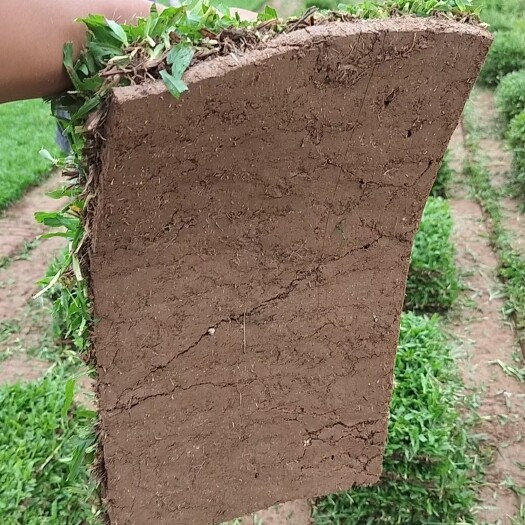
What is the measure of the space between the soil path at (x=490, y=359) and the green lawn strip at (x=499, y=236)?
0.06 meters

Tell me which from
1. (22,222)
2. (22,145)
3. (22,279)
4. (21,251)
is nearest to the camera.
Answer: (22,279)

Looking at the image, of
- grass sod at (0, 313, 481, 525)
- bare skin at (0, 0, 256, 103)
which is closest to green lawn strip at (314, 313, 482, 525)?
grass sod at (0, 313, 481, 525)

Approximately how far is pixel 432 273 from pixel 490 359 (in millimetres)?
596

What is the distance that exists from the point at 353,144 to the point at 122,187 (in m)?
0.48

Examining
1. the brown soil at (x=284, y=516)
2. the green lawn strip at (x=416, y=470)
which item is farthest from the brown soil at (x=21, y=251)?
the green lawn strip at (x=416, y=470)

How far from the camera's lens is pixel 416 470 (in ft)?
7.70

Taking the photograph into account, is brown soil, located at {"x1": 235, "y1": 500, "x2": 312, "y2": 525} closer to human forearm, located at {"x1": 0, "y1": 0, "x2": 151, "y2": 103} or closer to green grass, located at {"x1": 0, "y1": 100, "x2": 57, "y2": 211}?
human forearm, located at {"x1": 0, "y1": 0, "x2": 151, "y2": 103}

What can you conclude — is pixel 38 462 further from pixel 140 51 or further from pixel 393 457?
pixel 140 51

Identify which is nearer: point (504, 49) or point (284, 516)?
point (284, 516)

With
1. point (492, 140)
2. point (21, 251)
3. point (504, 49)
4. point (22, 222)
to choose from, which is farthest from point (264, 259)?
point (504, 49)

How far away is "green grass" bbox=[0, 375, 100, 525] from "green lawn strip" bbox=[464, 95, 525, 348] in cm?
246

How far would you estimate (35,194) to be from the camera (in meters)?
5.04

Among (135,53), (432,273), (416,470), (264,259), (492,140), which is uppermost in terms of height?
(135,53)

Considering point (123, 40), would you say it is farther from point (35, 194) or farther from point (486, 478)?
point (35, 194)
